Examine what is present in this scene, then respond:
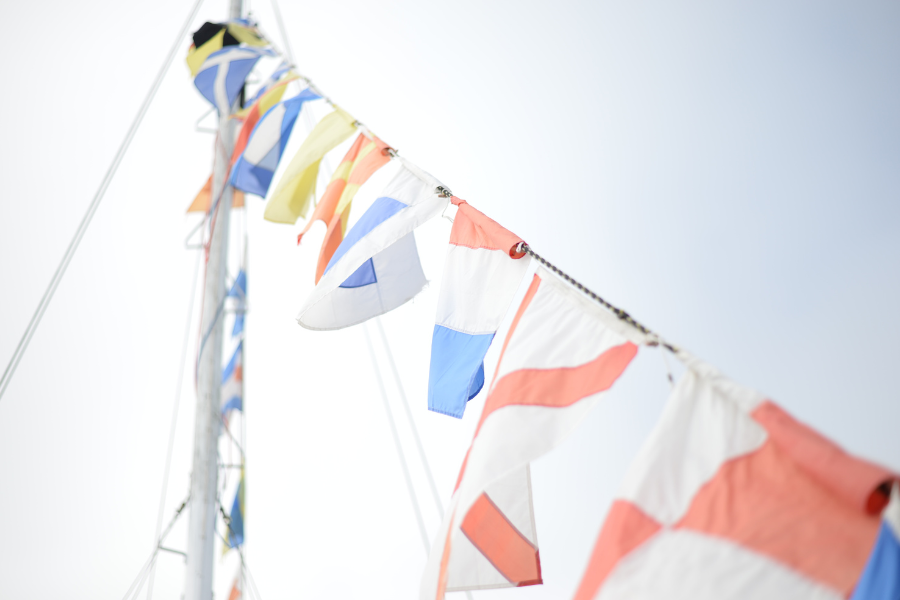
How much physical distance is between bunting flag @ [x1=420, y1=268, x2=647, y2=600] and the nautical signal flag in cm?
176

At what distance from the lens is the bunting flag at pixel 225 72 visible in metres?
6.21

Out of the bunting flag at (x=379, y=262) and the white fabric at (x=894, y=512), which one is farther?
the bunting flag at (x=379, y=262)

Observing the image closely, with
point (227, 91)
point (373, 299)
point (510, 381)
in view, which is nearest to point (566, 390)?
point (510, 381)

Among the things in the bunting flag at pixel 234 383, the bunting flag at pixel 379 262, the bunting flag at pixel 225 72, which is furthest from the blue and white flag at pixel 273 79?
the bunting flag at pixel 234 383

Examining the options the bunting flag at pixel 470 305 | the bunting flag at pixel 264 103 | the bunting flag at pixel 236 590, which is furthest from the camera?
the bunting flag at pixel 236 590

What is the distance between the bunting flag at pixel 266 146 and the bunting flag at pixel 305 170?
59 cm

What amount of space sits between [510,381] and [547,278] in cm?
46

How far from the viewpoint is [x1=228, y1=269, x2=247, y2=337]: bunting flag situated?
24.9 feet

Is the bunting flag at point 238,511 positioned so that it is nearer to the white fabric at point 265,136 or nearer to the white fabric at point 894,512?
the white fabric at point 265,136

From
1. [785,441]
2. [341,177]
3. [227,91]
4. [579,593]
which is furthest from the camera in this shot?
[227,91]

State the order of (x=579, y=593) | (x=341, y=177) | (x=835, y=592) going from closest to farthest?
(x=835, y=592) → (x=579, y=593) → (x=341, y=177)

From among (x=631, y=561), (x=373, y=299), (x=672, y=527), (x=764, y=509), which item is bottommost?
(x=631, y=561)

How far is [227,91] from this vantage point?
627 cm

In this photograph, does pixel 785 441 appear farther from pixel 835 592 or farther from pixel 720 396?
pixel 835 592
